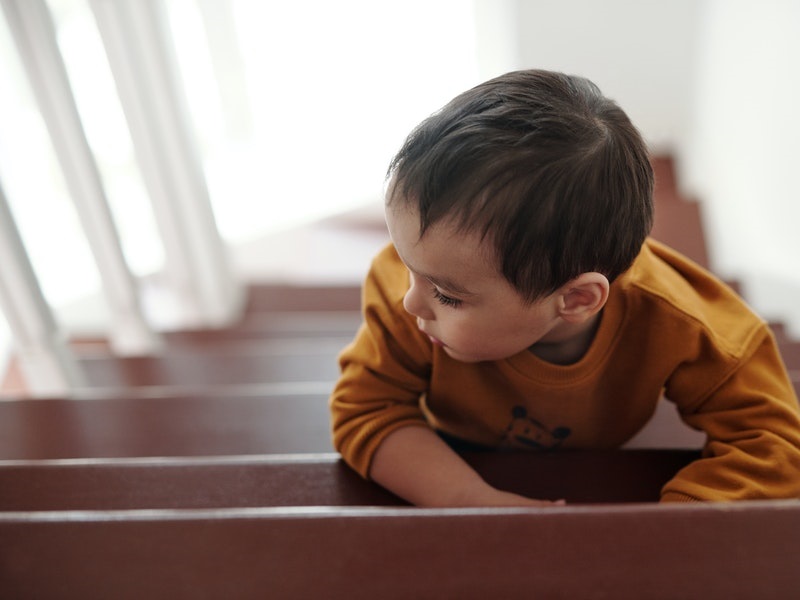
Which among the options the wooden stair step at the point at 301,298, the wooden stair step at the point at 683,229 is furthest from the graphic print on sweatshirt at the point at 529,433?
the wooden stair step at the point at 683,229

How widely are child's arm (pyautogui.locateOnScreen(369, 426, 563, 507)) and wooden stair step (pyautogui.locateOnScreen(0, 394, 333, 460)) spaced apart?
8.2 inches

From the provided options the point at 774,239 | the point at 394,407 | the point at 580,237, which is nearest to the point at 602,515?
the point at 580,237

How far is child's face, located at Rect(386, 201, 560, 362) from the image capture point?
0.79m

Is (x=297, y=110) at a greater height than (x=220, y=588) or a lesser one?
lesser

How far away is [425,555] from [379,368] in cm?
36

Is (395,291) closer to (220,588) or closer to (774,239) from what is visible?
(220,588)

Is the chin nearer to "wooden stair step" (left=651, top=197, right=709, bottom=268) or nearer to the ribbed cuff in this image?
the ribbed cuff

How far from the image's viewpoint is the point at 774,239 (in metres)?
2.26

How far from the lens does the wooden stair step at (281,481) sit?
2.98 feet

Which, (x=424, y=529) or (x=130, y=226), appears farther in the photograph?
(x=130, y=226)

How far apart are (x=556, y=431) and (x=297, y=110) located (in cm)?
265

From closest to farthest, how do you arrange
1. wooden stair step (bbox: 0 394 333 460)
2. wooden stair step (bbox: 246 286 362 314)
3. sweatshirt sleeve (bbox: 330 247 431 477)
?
1. sweatshirt sleeve (bbox: 330 247 431 477)
2. wooden stair step (bbox: 0 394 333 460)
3. wooden stair step (bbox: 246 286 362 314)

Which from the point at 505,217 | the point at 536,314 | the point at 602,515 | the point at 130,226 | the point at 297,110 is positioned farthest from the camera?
the point at 297,110

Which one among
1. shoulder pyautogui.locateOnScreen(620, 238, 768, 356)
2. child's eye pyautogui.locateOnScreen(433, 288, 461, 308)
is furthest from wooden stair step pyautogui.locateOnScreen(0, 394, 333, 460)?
shoulder pyautogui.locateOnScreen(620, 238, 768, 356)
